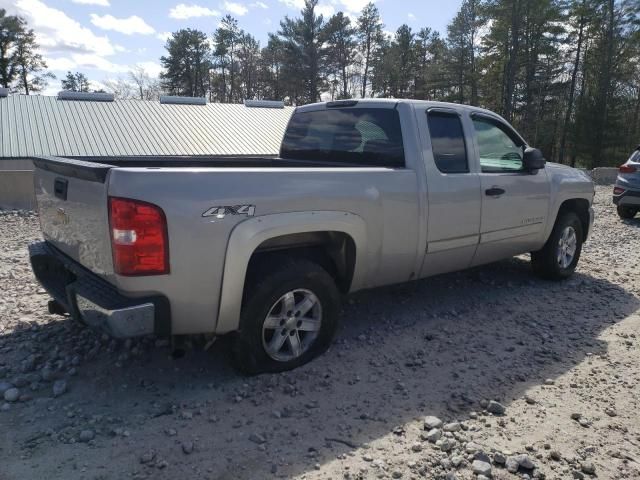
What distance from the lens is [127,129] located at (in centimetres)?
1898

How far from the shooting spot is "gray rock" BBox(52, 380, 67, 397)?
10.2ft

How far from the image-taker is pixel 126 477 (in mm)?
2373

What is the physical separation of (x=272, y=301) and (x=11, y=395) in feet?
5.68

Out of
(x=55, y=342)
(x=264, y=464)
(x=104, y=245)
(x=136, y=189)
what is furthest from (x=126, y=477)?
A: (x=55, y=342)

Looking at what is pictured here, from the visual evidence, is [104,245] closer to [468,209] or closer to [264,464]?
[264,464]

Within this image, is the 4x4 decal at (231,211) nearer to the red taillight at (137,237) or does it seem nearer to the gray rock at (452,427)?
the red taillight at (137,237)

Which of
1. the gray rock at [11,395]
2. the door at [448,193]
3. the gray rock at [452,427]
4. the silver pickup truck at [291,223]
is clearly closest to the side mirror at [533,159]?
the silver pickup truck at [291,223]

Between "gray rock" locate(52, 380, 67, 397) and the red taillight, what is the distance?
1065 mm

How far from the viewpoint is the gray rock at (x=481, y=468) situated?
247 cm

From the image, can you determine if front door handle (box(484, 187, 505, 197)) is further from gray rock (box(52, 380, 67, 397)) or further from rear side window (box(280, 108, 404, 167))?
gray rock (box(52, 380, 67, 397))

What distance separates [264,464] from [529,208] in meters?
3.80

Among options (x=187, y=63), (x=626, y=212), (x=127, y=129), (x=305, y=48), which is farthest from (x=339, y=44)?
(x=626, y=212)

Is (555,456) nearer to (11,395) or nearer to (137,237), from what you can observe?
(137,237)

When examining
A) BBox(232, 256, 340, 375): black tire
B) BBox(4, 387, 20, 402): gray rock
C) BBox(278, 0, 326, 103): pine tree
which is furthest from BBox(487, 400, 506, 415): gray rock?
BBox(278, 0, 326, 103): pine tree
